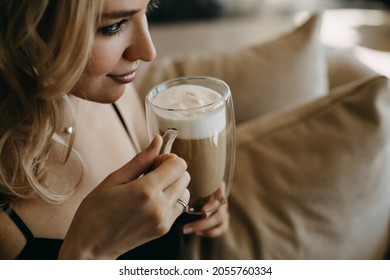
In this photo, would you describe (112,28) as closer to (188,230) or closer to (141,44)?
(141,44)

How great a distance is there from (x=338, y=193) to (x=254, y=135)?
8.3 inches

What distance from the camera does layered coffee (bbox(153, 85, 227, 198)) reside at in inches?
26.4

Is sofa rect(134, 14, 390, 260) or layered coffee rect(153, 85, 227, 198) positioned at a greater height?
layered coffee rect(153, 85, 227, 198)

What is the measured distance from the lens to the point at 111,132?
0.94m

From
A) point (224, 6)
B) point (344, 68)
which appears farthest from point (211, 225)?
point (224, 6)

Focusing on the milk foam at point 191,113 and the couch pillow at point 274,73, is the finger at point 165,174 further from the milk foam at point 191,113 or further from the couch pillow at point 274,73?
the couch pillow at point 274,73

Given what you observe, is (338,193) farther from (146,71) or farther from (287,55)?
(146,71)

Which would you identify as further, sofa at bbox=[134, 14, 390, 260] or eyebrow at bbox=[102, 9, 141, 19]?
sofa at bbox=[134, 14, 390, 260]

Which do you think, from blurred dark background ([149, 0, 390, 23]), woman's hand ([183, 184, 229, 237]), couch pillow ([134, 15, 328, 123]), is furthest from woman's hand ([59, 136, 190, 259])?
blurred dark background ([149, 0, 390, 23])

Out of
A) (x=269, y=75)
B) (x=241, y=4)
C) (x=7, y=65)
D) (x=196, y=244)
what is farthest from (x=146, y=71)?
(x=241, y=4)

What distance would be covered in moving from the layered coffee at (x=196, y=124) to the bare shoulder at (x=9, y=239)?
29 centimetres

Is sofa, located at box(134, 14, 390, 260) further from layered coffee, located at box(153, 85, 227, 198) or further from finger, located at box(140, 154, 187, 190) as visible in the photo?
finger, located at box(140, 154, 187, 190)

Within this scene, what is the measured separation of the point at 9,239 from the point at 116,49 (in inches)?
14.2

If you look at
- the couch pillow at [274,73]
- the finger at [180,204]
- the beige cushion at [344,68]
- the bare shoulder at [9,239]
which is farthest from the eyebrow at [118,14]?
the beige cushion at [344,68]
